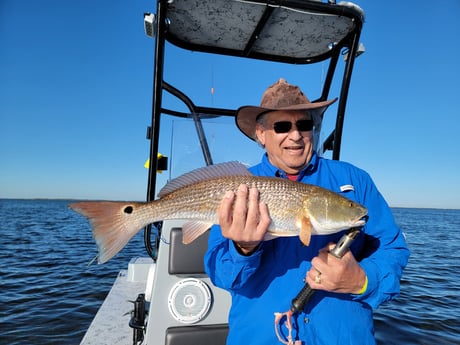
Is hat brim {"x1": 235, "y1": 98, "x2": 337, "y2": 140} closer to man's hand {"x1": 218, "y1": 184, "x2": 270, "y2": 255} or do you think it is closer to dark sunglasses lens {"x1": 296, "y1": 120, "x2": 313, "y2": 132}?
dark sunglasses lens {"x1": 296, "y1": 120, "x2": 313, "y2": 132}

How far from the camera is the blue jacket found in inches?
80.4

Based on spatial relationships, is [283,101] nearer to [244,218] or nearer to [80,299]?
[244,218]

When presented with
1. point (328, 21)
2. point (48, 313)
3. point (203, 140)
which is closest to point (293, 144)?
point (203, 140)

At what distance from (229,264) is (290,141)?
111 cm

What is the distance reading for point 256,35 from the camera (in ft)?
14.3

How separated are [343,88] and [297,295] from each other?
350 cm

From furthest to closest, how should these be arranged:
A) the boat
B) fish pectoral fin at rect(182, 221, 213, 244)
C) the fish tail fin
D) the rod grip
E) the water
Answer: the water → the boat → fish pectoral fin at rect(182, 221, 213, 244) → the fish tail fin → the rod grip

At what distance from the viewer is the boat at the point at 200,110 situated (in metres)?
3.32

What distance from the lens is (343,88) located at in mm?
4555

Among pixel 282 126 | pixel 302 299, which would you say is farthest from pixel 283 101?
pixel 302 299

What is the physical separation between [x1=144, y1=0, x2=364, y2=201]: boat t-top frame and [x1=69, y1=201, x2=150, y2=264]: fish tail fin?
5.67ft

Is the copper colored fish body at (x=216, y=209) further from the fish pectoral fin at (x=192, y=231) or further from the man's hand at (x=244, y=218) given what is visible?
the man's hand at (x=244, y=218)

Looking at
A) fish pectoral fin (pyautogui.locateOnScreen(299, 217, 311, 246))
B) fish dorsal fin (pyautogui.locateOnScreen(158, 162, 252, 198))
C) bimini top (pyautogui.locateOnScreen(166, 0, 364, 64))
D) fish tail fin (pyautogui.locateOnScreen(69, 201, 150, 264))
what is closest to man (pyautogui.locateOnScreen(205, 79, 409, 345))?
fish pectoral fin (pyautogui.locateOnScreen(299, 217, 311, 246))

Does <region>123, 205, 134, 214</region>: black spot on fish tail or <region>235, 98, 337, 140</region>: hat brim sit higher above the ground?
<region>235, 98, 337, 140</region>: hat brim
